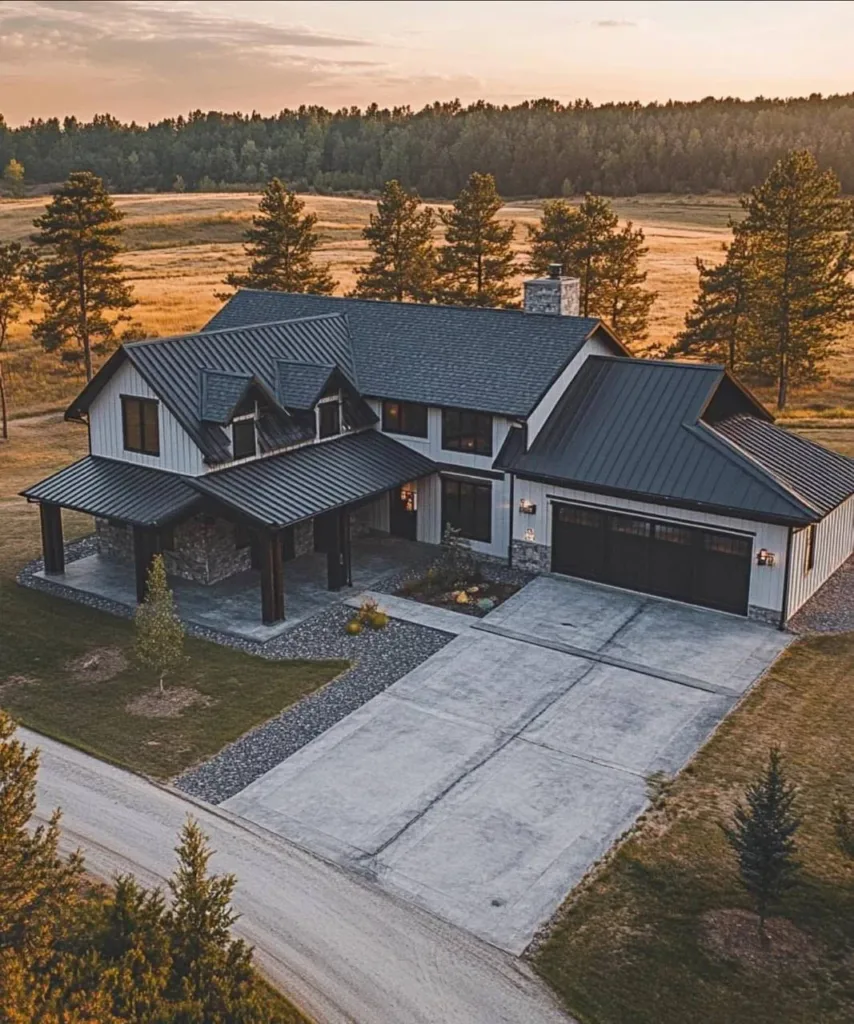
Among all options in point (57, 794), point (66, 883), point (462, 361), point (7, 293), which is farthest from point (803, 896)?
point (7, 293)

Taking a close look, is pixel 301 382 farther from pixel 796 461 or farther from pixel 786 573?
pixel 786 573

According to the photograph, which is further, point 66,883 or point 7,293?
point 7,293

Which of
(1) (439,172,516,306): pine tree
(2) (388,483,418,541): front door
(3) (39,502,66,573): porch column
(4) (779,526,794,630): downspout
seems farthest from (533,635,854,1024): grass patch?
(1) (439,172,516,306): pine tree

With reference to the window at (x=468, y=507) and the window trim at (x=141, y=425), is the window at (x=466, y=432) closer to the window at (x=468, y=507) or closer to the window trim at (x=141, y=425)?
the window at (x=468, y=507)

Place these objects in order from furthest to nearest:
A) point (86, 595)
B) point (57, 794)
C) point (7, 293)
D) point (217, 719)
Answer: point (7, 293), point (86, 595), point (217, 719), point (57, 794)

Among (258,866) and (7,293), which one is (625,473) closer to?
(258,866)

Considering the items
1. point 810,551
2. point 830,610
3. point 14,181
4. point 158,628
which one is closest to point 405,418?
point 158,628

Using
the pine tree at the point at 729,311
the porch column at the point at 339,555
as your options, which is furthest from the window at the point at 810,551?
the pine tree at the point at 729,311
